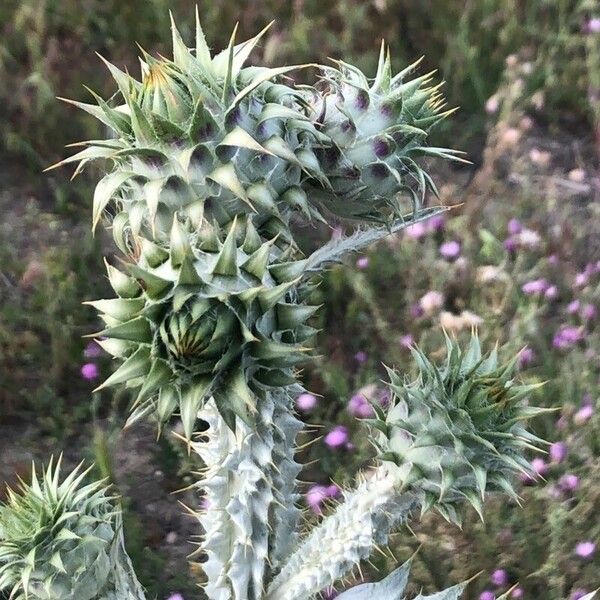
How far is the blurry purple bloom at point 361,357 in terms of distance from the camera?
13.7 feet

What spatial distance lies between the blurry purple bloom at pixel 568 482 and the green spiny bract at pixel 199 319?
227 cm

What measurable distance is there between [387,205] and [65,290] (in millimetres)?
2977

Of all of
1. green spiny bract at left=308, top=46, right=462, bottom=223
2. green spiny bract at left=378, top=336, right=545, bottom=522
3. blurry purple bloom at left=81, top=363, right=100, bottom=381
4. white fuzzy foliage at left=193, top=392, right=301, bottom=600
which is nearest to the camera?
green spiny bract at left=308, top=46, right=462, bottom=223

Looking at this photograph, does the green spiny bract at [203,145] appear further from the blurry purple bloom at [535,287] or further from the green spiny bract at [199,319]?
the blurry purple bloom at [535,287]

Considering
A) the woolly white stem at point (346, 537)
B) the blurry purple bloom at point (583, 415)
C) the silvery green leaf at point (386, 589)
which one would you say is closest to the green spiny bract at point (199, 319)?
the woolly white stem at point (346, 537)

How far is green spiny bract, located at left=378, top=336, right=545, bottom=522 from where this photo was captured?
1.84m

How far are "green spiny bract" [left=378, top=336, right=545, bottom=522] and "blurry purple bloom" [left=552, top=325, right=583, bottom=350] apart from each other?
215 centimetres

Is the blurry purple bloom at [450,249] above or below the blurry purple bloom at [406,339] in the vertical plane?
above

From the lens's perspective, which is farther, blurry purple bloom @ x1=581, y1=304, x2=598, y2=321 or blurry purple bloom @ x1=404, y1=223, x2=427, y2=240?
blurry purple bloom @ x1=404, y1=223, x2=427, y2=240

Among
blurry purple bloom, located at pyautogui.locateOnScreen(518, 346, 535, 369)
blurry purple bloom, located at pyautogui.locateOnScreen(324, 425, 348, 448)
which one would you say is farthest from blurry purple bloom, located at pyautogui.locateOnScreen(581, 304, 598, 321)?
blurry purple bloom, located at pyautogui.locateOnScreen(324, 425, 348, 448)

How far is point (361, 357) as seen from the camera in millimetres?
4184

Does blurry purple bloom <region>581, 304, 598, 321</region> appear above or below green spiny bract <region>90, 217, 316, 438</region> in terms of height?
below

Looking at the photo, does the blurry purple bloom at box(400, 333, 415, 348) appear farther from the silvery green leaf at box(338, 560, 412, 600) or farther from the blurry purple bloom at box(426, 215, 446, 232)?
the silvery green leaf at box(338, 560, 412, 600)

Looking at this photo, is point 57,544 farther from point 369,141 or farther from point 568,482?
point 568,482
